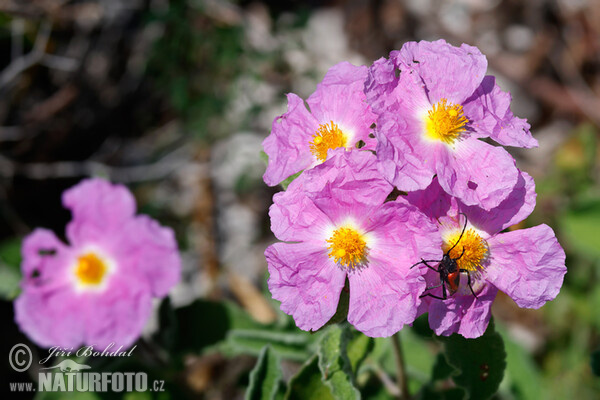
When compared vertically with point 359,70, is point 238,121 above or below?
below

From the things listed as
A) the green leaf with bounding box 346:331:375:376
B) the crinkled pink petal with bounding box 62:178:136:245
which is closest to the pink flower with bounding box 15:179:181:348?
the crinkled pink petal with bounding box 62:178:136:245

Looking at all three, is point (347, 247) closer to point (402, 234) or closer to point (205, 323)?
point (402, 234)

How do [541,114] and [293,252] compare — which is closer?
[293,252]

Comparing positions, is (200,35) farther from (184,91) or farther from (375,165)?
(375,165)

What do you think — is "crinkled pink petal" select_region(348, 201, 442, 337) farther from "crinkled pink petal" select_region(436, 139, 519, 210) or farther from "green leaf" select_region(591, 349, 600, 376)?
"green leaf" select_region(591, 349, 600, 376)

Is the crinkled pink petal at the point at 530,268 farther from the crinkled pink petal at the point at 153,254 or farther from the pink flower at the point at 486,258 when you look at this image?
the crinkled pink petal at the point at 153,254

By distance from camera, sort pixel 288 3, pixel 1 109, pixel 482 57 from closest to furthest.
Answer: pixel 482 57, pixel 1 109, pixel 288 3

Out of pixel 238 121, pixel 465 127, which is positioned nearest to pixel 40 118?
pixel 238 121

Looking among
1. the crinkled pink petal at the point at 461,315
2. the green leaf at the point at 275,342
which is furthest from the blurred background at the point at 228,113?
the crinkled pink petal at the point at 461,315
